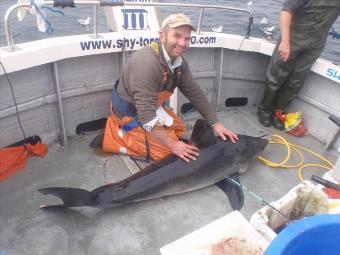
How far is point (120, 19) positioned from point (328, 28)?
2.71 metres

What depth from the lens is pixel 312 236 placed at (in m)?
1.53

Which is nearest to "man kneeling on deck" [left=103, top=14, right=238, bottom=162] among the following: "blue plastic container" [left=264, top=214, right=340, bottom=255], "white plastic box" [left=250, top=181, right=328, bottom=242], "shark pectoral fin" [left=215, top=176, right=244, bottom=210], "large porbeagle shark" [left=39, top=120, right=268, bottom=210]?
"large porbeagle shark" [left=39, top=120, right=268, bottom=210]

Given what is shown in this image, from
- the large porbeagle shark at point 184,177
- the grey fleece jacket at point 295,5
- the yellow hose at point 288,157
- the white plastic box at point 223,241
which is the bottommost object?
the yellow hose at point 288,157

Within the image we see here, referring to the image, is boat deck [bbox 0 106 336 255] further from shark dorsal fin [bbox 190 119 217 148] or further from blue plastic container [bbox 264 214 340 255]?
blue plastic container [bbox 264 214 340 255]

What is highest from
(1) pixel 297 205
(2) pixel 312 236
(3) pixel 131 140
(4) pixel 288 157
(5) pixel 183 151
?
(2) pixel 312 236

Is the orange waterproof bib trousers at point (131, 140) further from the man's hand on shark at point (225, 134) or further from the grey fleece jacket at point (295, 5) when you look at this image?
the grey fleece jacket at point (295, 5)

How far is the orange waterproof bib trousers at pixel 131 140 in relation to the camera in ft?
12.8

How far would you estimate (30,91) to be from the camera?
3852mm

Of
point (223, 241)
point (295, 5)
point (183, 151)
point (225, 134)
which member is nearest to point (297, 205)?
point (223, 241)

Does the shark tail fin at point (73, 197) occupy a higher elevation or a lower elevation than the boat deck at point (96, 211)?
higher

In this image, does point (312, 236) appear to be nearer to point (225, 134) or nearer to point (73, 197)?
point (73, 197)

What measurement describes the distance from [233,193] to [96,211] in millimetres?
1469

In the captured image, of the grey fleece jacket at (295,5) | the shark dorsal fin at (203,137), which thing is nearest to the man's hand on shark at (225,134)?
the shark dorsal fin at (203,137)

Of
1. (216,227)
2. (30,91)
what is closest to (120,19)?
(30,91)
